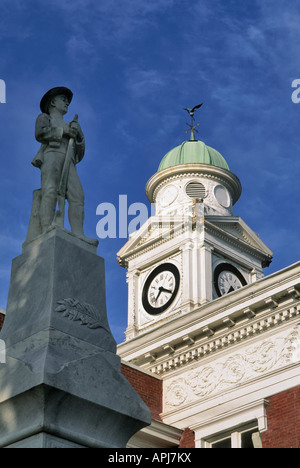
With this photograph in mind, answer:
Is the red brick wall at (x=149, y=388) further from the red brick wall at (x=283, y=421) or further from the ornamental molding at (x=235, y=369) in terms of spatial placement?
the red brick wall at (x=283, y=421)

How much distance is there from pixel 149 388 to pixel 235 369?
271 centimetres

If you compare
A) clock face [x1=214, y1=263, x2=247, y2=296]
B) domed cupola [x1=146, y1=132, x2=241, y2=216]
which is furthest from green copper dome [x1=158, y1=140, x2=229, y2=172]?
clock face [x1=214, y1=263, x2=247, y2=296]

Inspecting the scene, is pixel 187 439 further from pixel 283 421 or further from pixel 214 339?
pixel 283 421

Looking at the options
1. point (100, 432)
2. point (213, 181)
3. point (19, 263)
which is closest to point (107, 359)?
point (100, 432)

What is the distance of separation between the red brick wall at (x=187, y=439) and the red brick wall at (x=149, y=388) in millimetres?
983

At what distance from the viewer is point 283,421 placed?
21703 mm

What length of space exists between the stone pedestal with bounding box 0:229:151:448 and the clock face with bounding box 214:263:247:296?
32.1 metres

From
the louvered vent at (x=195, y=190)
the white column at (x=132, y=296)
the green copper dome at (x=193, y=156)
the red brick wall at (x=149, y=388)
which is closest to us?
the red brick wall at (x=149, y=388)

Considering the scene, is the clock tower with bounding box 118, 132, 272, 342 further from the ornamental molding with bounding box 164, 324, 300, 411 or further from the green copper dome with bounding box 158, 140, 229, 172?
the ornamental molding with bounding box 164, 324, 300, 411

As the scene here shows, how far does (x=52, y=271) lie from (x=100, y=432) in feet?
5.51

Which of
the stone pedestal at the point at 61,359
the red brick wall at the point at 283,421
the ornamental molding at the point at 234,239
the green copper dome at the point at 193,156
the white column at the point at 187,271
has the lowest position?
the stone pedestal at the point at 61,359

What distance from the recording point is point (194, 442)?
23.7 metres

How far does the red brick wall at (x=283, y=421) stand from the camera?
21.3m

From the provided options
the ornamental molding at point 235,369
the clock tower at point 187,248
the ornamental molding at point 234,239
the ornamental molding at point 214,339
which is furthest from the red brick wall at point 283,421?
the ornamental molding at point 234,239
